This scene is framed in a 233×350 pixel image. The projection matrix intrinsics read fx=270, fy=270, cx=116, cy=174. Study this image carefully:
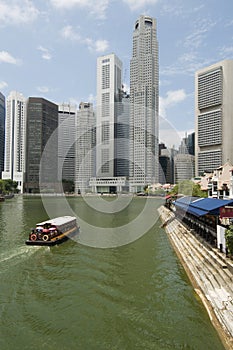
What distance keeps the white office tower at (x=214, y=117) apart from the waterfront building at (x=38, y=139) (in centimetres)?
7462

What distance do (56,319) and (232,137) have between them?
131m

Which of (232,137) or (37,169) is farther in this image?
(37,169)

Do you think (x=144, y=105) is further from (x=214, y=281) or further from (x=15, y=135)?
(x=214, y=281)

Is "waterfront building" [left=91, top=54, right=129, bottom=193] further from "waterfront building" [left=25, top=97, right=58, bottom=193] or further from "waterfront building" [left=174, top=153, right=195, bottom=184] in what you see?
"waterfront building" [left=25, top=97, right=58, bottom=193]

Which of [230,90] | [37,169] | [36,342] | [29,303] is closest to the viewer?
[36,342]

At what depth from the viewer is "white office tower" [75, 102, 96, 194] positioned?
4827 inches

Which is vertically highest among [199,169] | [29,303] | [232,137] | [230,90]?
[230,90]

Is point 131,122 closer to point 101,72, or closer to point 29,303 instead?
point 101,72

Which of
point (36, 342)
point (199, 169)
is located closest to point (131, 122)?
point (199, 169)

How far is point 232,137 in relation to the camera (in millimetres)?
125938

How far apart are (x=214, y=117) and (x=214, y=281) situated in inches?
5077

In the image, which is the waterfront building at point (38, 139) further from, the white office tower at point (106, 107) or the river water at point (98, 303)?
the river water at point (98, 303)

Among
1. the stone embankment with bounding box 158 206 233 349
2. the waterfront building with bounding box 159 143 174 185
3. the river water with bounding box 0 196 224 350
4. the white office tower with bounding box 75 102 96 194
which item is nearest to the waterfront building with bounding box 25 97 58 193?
the white office tower with bounding box 75 102 96 194

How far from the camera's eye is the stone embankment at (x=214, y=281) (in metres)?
8.91
